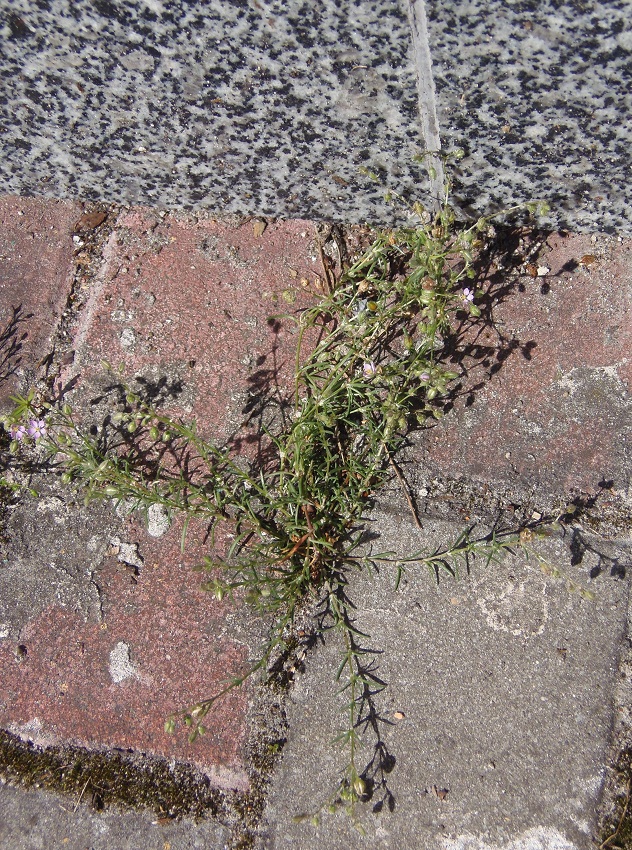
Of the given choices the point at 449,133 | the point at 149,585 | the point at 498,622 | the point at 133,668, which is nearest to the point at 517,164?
the point at 449,133

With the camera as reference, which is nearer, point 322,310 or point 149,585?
point 149,585

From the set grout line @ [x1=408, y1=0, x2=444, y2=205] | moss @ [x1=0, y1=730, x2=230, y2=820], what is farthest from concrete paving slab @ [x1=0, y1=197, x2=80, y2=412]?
grout line @ [x1=408, y1=0, x2=444, y2=205]

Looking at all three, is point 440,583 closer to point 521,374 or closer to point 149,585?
point 521,374

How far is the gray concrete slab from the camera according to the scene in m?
1.70

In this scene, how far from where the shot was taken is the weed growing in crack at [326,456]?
5.93ft

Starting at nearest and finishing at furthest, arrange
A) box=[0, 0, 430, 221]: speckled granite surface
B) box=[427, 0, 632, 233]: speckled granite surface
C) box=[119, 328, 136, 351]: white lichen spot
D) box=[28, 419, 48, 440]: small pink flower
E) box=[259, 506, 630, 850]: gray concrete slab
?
1. box=[427, 0, 632, 233]: speckled granite surface
2. box=[0, 0, 430, 221]: speckled granite surface
3. box=[259, 506, 630, 850]: gray concrete slab
4. box=[28, 419, 48, 440]: small pink flower
5. box=[119, 328, 136, 351]: white lichen spot

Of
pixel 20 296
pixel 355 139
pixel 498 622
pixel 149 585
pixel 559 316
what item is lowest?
pixel 149 585

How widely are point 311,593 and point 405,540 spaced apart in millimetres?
294

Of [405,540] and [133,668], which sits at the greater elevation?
[405,540]

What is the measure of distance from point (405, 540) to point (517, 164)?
3.46 ft

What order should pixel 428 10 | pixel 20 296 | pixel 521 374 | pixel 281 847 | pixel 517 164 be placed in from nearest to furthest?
pixel 428 10, pixel 281 847, pixel 517 164, pixel 521 374, pixel 20 296

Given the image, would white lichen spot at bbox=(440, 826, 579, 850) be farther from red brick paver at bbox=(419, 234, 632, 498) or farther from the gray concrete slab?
red brick paver at bbox=(419, 234, 632, 498)

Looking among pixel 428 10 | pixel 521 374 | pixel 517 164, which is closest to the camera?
pixel 428 10

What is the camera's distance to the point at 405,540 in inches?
74.2
